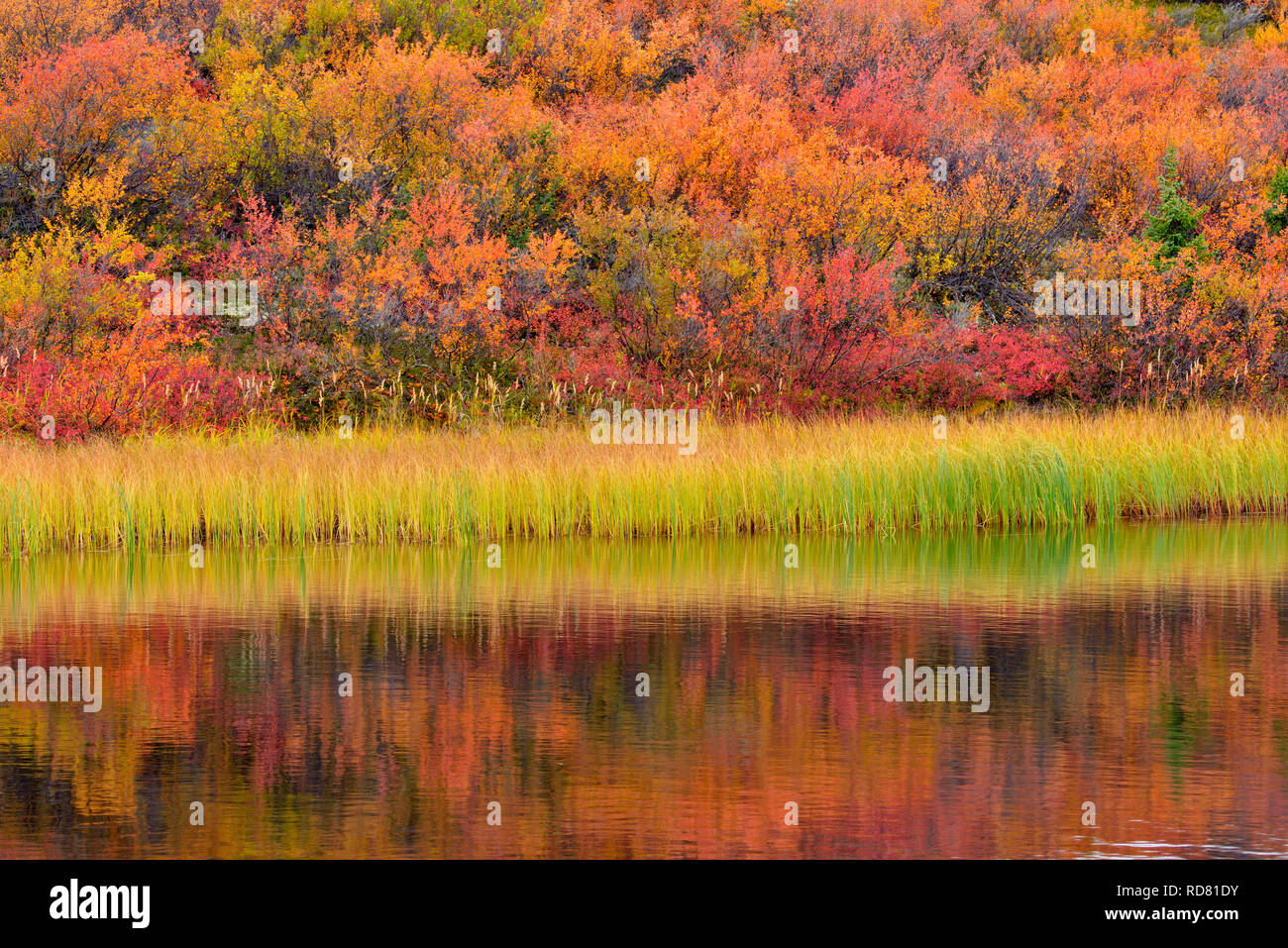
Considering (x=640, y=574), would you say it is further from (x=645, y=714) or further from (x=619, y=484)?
(x=645, y=714)

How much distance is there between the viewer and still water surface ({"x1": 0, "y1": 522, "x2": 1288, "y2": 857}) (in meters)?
7.71

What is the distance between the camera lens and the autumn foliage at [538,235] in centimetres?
3069

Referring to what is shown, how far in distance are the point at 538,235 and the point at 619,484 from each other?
17239 mm

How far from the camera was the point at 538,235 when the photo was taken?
120 ft

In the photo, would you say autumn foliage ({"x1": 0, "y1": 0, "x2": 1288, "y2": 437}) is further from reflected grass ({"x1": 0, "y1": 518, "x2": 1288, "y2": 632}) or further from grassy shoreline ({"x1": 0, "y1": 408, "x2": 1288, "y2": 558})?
reflected grass ({"x1": 0, "y1": 518, "x2": 1288, "y2": 632})

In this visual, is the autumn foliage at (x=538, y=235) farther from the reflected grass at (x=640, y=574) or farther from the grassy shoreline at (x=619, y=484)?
the reflected grass at (x=640, y=574)

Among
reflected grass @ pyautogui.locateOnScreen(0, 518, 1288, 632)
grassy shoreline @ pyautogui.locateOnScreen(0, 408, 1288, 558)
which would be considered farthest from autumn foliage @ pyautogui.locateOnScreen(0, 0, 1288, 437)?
reflected grass @ pyautogui.locateOnScreen(0, 518, 1288, 632)

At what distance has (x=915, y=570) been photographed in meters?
17.0

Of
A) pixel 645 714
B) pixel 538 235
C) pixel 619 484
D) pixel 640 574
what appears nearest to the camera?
pixel 645 714

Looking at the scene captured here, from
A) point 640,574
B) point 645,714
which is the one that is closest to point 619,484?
point 640,574

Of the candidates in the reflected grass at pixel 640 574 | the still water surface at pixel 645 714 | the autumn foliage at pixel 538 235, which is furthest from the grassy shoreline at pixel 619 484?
the autumn foliage at pixel 538 235

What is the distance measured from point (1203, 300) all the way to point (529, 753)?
26915 millimetres

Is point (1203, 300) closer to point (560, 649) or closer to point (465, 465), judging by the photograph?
point (465, 465)

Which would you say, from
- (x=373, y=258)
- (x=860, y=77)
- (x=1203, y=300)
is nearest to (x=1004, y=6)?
(x=860, y=77)
